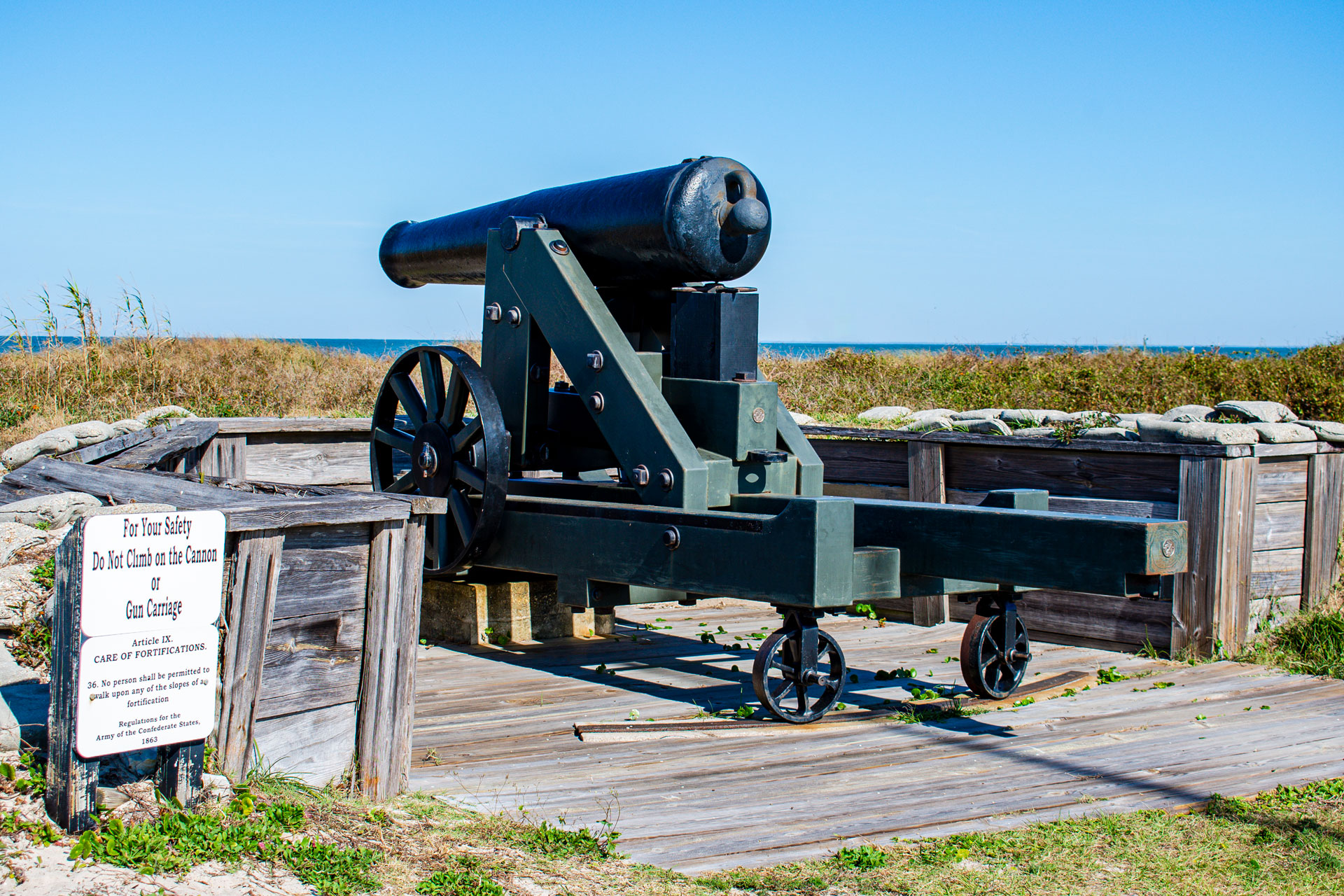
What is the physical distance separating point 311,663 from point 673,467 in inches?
82.6

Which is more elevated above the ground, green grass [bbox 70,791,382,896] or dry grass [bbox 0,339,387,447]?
dry grass [bbox 0,339,387,447]

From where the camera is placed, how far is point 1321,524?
696cm

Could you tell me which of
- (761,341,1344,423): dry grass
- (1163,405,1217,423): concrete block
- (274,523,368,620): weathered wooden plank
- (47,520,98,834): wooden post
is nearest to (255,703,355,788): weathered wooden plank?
(274,523,368,620): weathered wooden plank

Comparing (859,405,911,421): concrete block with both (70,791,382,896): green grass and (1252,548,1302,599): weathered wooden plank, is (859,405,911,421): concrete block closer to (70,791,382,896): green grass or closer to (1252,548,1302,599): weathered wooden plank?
(1252,548,1302,599): weathered wooden plank

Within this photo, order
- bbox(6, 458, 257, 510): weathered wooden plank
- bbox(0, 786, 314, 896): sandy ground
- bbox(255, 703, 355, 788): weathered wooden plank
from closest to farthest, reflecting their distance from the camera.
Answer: bbox(0, 786, 314, 896): sandy ground
bbox(255, 703, 355, 788): weathered wooden plank
bbox(6, 458, 257, 510): weathered wooden plank

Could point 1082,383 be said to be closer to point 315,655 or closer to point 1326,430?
point 1326,430

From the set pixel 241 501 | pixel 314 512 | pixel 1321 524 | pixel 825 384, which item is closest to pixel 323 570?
pixel 314 512

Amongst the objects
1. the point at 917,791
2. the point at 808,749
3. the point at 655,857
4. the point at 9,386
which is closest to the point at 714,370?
the point at 808,749

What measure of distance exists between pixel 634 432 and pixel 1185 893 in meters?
3.04

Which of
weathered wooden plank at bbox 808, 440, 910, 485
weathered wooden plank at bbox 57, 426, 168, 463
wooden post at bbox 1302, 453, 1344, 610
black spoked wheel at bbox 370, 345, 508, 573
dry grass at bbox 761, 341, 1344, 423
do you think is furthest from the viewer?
dry grass at bbox 761, 341, 1344, 423

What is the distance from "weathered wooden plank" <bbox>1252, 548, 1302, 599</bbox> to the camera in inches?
265

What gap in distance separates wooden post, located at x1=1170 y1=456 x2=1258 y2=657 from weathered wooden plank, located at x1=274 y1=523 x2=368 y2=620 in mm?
4352

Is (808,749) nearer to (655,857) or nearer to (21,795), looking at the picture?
(655,857)

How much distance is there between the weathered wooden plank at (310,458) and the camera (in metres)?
8.09
